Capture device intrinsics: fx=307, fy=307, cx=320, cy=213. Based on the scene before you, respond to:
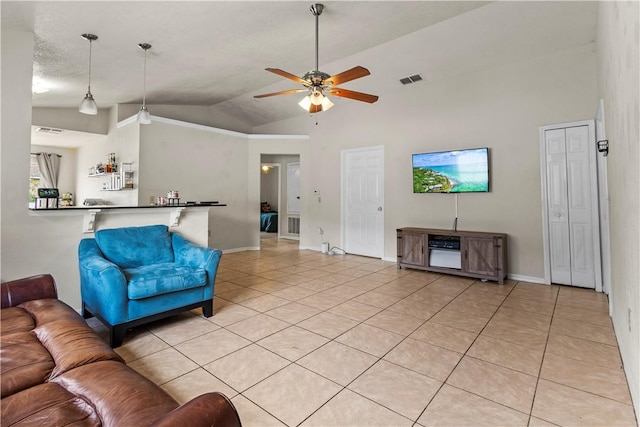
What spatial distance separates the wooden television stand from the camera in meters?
4.17

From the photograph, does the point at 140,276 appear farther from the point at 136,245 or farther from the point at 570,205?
the point at 570,205

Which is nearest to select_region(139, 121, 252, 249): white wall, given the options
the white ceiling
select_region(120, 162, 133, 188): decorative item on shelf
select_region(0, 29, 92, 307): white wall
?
select_region(120, 162, 133, 188): decorative item on shelf

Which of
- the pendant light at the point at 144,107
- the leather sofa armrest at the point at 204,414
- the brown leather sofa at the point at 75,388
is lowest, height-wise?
the brown leather sofa at the point at 75,388

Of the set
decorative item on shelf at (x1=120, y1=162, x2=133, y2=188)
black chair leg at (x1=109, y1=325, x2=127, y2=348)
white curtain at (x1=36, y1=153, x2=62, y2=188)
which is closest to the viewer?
black chair leg at (x1=109, y1=325, x2=127, y2=348)

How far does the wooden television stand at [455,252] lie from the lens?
4168 millimetres

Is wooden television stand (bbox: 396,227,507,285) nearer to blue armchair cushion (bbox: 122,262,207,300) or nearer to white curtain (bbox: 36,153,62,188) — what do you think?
blue armchair cushion (bbox: 122,262,207,300)

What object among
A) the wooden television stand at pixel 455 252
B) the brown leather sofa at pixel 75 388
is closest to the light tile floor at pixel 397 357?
the wooden television stand at pixel 455 252

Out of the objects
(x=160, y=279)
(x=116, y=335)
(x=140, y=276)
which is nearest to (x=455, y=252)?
(x=160, y=279)

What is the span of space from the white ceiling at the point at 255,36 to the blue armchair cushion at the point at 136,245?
6.73 feet

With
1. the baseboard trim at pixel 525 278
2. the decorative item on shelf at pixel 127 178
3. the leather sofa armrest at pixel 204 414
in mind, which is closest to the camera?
the leather sofa armrest at pixel 204 414

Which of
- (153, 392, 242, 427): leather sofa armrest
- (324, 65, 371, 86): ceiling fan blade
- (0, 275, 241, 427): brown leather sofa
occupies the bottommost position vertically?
(0, 275, 241, 427): brown leather sofa

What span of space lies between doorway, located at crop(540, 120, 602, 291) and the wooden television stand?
23.5 inches

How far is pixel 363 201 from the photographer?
236 inches

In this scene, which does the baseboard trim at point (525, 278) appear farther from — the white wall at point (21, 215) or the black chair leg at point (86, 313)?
the white wall at point (21, 215)
